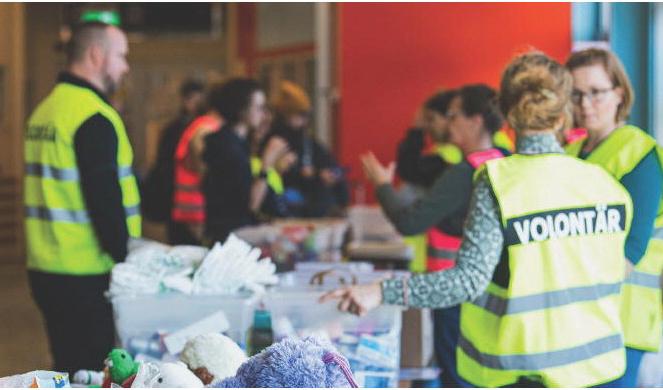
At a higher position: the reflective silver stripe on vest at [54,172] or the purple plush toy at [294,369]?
the reflective silver stripe on vest at [54,172]

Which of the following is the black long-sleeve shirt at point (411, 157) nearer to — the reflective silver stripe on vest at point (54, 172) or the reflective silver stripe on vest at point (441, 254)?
the reflective silver stripe on vest at point (441, 254)

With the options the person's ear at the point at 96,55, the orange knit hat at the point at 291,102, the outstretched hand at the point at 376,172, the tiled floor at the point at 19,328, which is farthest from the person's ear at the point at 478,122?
the orange knit hat at the point at 291,102

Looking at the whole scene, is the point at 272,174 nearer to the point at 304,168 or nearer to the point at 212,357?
the point at 304,168

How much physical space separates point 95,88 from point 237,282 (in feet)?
3.12

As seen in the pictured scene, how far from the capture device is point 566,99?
2414 mm

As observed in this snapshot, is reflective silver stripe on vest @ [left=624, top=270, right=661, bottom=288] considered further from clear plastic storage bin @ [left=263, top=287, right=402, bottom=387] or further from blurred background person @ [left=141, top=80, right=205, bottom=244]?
blurred background person @ [left=141, top=80, right=205, bottom=244]

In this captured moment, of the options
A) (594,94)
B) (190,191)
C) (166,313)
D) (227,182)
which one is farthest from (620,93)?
(190,191)

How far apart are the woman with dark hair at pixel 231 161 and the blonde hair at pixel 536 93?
8.06 ft

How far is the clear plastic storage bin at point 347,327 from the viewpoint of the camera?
2.67 metres

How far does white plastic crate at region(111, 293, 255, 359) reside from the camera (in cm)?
274

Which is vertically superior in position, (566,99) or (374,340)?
(566,99)

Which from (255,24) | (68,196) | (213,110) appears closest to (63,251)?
(68,196)

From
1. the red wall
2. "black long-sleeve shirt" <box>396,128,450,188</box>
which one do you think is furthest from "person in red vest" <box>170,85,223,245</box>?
the red wall

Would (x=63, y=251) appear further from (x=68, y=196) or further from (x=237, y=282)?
(x=237, y=282)
